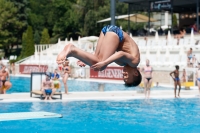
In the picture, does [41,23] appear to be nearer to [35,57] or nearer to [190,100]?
[35,57]

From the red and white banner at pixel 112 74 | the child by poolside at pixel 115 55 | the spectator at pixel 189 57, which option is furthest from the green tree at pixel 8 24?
the child by poolside at pixel 115 55

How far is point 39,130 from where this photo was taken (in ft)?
33.7

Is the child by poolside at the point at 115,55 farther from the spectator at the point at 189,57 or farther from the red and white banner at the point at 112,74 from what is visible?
the red and white banner at the point at 112,74

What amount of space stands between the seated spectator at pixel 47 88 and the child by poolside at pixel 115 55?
31.5 ft

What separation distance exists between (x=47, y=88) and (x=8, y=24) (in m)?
39.9

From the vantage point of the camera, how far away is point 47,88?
15.7m

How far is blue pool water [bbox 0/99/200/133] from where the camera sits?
10.5m

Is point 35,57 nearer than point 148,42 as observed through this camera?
No

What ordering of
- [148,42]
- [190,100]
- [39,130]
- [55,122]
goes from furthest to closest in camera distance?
[148,42] → [190,100] → [55,122] → [39,130]

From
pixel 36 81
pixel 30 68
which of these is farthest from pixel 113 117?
pixel 30 68

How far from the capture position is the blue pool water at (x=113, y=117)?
10.5m

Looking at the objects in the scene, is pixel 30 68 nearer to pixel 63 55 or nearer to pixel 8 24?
pixel 8 24

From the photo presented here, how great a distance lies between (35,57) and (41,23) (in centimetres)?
1995

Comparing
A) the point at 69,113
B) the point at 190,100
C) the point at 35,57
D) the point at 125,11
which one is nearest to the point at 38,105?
the point at 69,113
